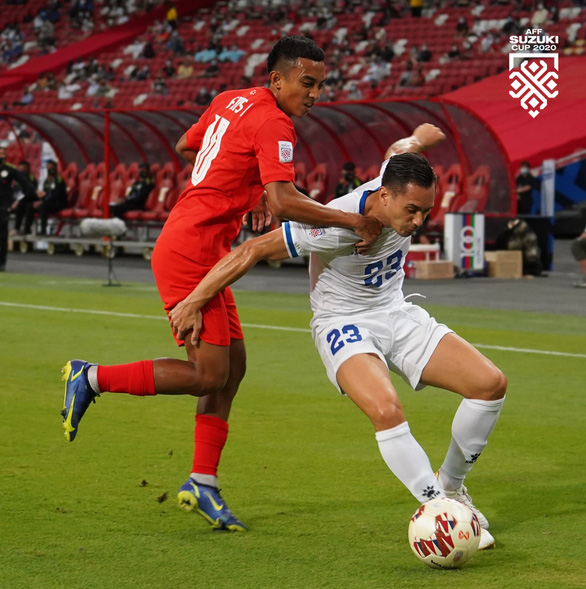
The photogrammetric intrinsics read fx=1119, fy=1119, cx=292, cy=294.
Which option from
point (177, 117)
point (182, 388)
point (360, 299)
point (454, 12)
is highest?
point (454, 12)

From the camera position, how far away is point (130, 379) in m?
4.91

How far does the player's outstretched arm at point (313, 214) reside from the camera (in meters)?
4.62

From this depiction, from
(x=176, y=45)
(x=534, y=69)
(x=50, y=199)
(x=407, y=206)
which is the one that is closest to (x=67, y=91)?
(x=176, y=45)

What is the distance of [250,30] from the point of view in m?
40.1

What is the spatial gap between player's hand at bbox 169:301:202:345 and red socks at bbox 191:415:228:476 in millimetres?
481

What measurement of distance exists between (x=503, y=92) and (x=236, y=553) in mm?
25434

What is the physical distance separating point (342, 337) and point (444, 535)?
1.03 meters

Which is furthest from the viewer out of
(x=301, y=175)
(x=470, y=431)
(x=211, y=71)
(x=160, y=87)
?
(x=160, y=87)

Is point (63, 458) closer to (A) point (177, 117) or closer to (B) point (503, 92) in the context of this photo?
(A) point (177, 117)

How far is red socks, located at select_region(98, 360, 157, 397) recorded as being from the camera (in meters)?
4.89

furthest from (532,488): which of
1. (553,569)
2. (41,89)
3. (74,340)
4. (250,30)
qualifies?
(41,89)

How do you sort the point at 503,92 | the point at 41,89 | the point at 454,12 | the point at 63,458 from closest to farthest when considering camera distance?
the point at 63,458, the point at 503,92, the point at 454,12, the point at 41,89

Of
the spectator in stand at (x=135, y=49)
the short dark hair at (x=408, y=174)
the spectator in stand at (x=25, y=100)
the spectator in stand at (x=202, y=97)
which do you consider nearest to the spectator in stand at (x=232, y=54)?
the spectator in stand at (x=202, y=97)

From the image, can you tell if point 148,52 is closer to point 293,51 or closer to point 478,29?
point 478,29
